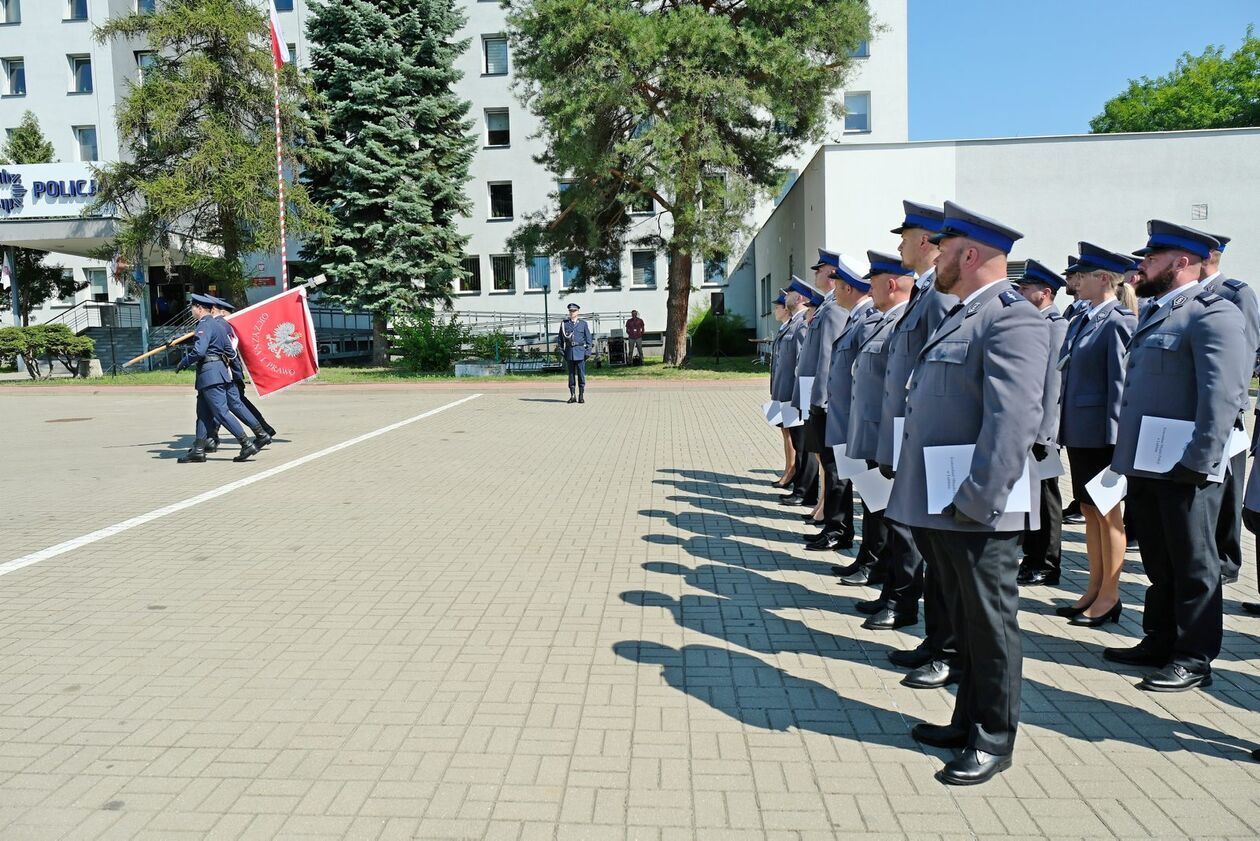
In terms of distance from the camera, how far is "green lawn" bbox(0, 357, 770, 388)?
26.1 meters

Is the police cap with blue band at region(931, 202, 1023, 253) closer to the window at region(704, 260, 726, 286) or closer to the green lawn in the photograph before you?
the green lawn

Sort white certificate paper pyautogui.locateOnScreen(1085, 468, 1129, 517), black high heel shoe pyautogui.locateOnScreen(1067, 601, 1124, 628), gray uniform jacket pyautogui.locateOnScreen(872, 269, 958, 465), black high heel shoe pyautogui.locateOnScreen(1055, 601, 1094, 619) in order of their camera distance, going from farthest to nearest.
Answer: black high heel shoe pyautogui.locateOnScreen(1055, 601, 1094, 619), black high heel shoe pyautogui.locateOnScreen(1067, 601, 1124, 628), white certificate paper pyautogui.locateOnScreen(1085, 468, 1129, 517), gray uniform jacket pyautogui.locateOnScreen(872, 269, 958, 465)

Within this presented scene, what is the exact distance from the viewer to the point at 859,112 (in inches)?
1702

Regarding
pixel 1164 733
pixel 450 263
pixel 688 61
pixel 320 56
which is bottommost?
pixel 1164 733

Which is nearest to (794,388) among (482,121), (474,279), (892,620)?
(892,620)

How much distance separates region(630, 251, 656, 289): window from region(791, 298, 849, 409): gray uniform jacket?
3712 centimetres

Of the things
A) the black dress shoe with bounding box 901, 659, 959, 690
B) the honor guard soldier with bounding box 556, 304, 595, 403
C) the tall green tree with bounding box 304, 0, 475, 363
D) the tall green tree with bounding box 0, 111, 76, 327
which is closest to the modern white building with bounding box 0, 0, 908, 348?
the tall green tree with bounding box 0, 111, 76, 327

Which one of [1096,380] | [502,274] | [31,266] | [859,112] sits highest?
[859,112]

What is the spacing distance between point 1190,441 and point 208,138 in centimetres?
3061

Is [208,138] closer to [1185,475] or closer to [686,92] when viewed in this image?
[686,92]

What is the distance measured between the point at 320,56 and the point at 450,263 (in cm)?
824

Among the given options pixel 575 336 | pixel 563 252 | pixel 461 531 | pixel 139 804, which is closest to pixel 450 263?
pixel 563 252

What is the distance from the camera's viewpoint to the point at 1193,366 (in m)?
4.30

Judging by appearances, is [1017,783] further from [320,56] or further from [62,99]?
[62,99]
